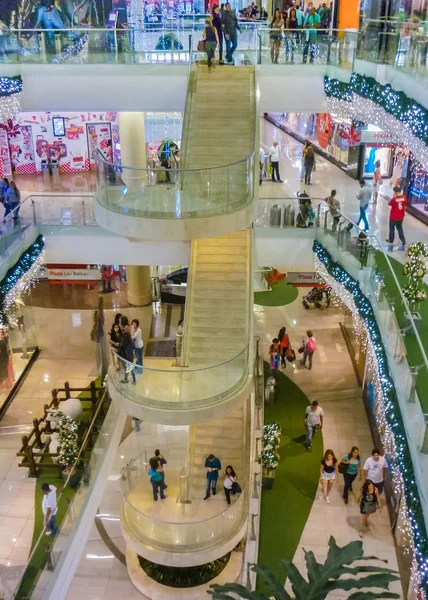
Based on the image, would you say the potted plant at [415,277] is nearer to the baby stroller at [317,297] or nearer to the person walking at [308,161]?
the person walking at [308,161]

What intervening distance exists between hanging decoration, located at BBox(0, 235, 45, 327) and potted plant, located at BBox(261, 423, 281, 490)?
6.10m

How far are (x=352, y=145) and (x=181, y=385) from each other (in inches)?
542

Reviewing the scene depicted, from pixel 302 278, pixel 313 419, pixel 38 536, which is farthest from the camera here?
pixel 302 278

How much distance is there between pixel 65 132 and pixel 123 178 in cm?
1415

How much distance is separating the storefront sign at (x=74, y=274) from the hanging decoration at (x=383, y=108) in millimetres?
9293

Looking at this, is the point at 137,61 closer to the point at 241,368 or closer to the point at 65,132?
the point at 241,368

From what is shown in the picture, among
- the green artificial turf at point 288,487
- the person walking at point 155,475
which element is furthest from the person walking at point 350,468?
the person walking at point 155,475

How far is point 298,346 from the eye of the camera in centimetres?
1803

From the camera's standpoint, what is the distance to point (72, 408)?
1377cm

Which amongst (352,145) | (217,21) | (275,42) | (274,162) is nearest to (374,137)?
(352,145)

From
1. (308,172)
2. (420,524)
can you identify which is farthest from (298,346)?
(420,524)

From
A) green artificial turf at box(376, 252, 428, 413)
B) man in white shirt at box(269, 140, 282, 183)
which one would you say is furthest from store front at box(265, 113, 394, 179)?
green artificial turf at box(376, 252, 428, 413)

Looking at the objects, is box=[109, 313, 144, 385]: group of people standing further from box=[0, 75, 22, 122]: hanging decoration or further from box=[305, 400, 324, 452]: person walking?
box=[0, 75, 22, 122]: hanging decoration

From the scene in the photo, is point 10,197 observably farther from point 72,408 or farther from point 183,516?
point 183,516
